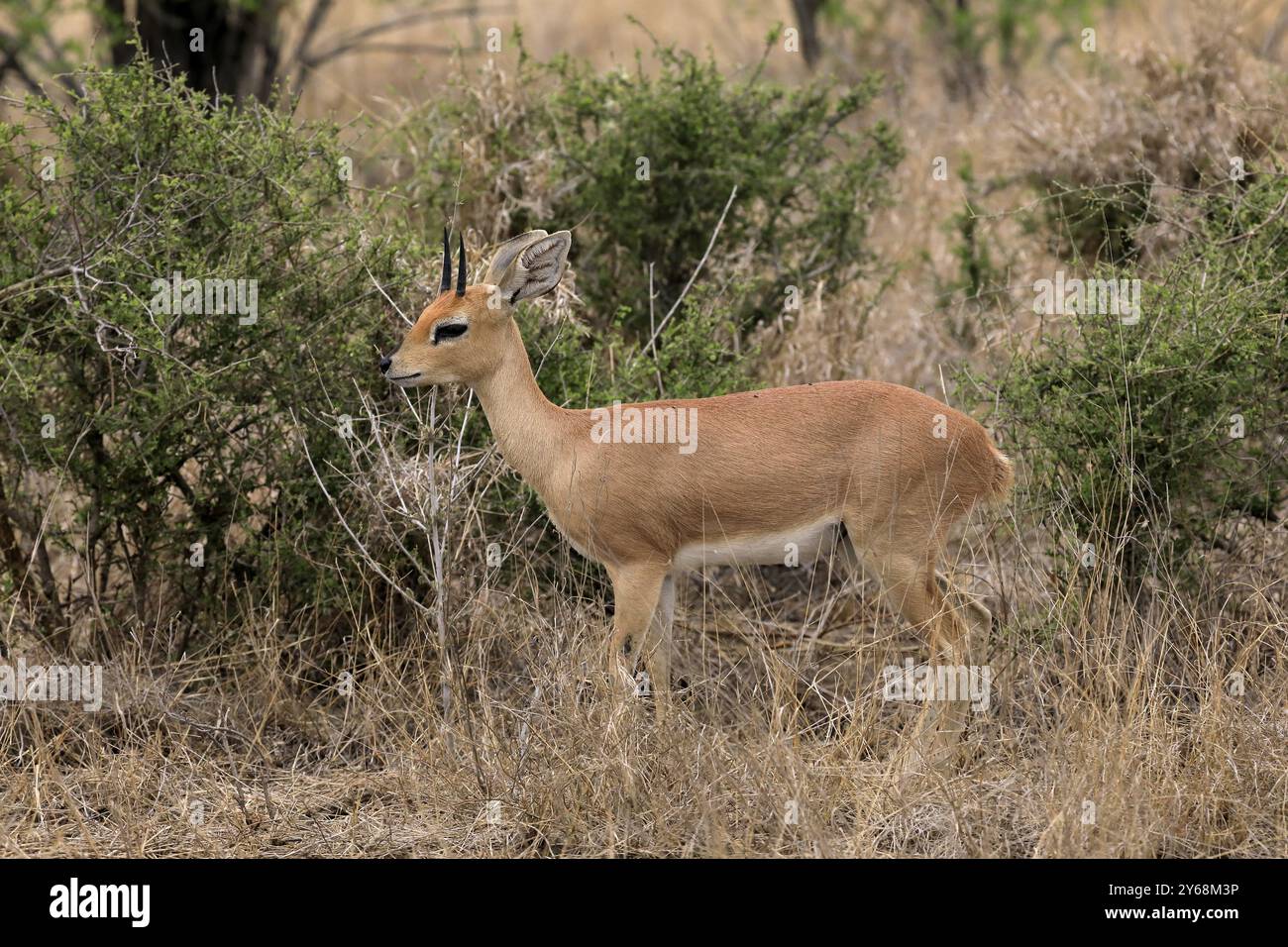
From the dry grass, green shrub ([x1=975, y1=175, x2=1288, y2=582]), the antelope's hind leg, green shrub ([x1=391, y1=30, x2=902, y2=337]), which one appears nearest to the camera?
the dry grass

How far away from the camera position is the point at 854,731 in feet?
20.0

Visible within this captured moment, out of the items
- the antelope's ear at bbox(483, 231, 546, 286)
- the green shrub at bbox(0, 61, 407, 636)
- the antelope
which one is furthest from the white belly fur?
the green shrub at bbox(0, 61, 407, 636)

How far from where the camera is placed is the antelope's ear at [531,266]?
6.75 m

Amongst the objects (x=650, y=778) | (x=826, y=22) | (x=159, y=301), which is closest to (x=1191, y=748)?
(x=650, y=778)

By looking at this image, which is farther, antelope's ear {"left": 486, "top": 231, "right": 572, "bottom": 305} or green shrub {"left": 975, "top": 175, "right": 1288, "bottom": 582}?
green shrub {"left": 975, "top": 175, "right": 1288, "bottom": 582}

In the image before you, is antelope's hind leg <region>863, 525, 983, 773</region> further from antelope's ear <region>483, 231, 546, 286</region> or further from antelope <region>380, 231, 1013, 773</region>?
antelope's ear <region>483, 231, 546, 286</region>

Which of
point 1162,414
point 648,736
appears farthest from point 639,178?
point 648,736

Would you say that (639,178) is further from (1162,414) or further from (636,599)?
(1162,414)

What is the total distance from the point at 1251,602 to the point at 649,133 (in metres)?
4.49

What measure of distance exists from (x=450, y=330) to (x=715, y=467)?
49.6 inches

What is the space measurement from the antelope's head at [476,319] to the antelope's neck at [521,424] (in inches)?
2.5

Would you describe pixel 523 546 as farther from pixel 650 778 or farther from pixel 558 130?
pixel 558 130

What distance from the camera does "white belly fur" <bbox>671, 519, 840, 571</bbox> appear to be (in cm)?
675

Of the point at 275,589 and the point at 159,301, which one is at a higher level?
the point at 159,301
